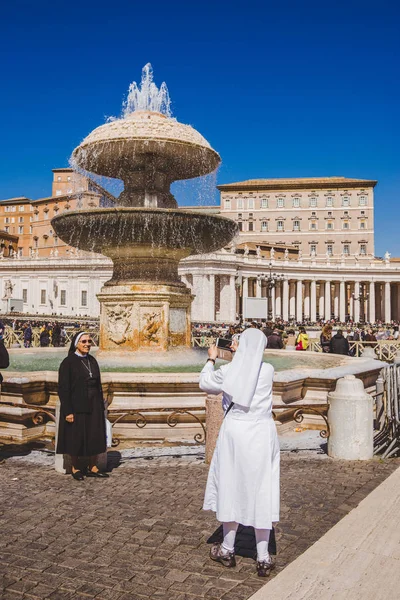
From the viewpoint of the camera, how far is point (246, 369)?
414 cm

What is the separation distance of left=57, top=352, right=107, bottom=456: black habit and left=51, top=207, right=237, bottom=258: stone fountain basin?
17.6ft

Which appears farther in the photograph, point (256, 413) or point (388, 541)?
point (388, 541)

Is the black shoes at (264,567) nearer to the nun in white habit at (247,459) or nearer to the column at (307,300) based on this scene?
the nun in white habit at (247,459)

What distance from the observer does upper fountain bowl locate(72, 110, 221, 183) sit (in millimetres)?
11891

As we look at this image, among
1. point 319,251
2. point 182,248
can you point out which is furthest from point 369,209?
point 182,248

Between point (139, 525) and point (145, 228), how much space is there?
299 inches

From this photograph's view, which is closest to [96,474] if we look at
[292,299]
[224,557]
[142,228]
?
[224,557]

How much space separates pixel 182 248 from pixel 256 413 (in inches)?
351

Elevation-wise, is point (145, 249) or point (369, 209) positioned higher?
point (369, 209)

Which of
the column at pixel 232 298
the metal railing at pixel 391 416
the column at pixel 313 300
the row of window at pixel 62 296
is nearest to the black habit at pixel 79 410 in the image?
the metal railing at pixel 391 416

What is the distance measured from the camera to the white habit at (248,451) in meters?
4.09

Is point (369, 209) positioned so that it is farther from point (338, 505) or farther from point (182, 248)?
point (338, 505)

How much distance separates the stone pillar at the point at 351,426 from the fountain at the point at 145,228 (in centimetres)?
534

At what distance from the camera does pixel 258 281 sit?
7831 centimetres
